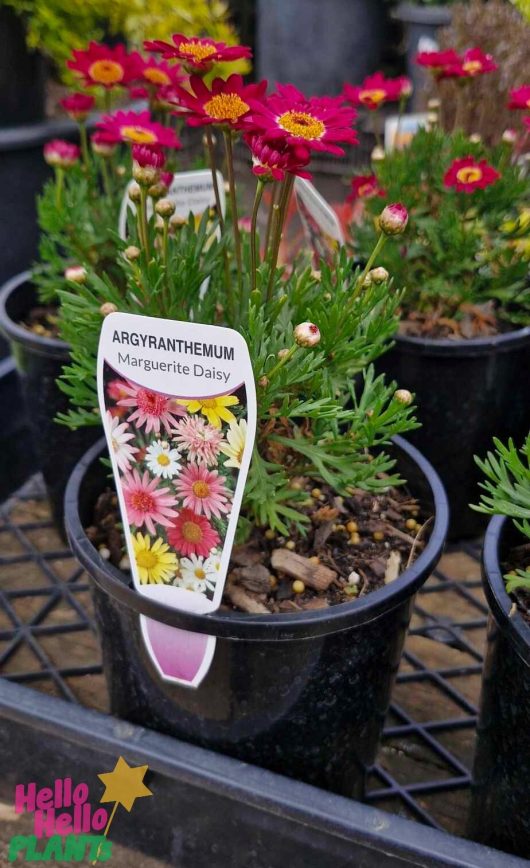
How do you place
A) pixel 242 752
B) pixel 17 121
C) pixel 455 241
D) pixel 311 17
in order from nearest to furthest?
1. pixel 242 752
2. pixel 455 241
3. pixel 17 121
4. pixel 311 17

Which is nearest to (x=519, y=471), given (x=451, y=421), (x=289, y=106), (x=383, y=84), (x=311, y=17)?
(x=289, y=106)

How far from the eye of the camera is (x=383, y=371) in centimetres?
135

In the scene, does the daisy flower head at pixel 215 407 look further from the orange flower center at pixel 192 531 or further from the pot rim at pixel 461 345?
the pot rim at pixel 461 345

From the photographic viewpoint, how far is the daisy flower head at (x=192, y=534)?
0.80m

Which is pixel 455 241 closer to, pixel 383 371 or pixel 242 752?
pixel 383 371

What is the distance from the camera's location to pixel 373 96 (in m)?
1.28

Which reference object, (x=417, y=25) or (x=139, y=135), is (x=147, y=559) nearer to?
(x=139, y=135)

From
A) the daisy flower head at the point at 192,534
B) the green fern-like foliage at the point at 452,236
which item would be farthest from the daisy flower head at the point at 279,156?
the green fern-like foliage at the point at 452,236

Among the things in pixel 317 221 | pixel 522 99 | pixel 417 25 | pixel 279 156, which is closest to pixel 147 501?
pixel 279 156

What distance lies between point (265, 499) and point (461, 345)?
1.83ft

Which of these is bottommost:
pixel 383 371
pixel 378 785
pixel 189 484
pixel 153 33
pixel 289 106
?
pixel 378 785

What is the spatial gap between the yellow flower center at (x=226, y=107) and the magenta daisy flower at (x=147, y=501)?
333mm

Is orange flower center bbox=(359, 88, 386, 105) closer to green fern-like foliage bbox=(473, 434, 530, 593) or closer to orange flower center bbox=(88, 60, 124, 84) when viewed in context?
orange flower center bbox=(88, 60, 124, 84)

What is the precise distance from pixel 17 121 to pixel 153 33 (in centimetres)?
37
